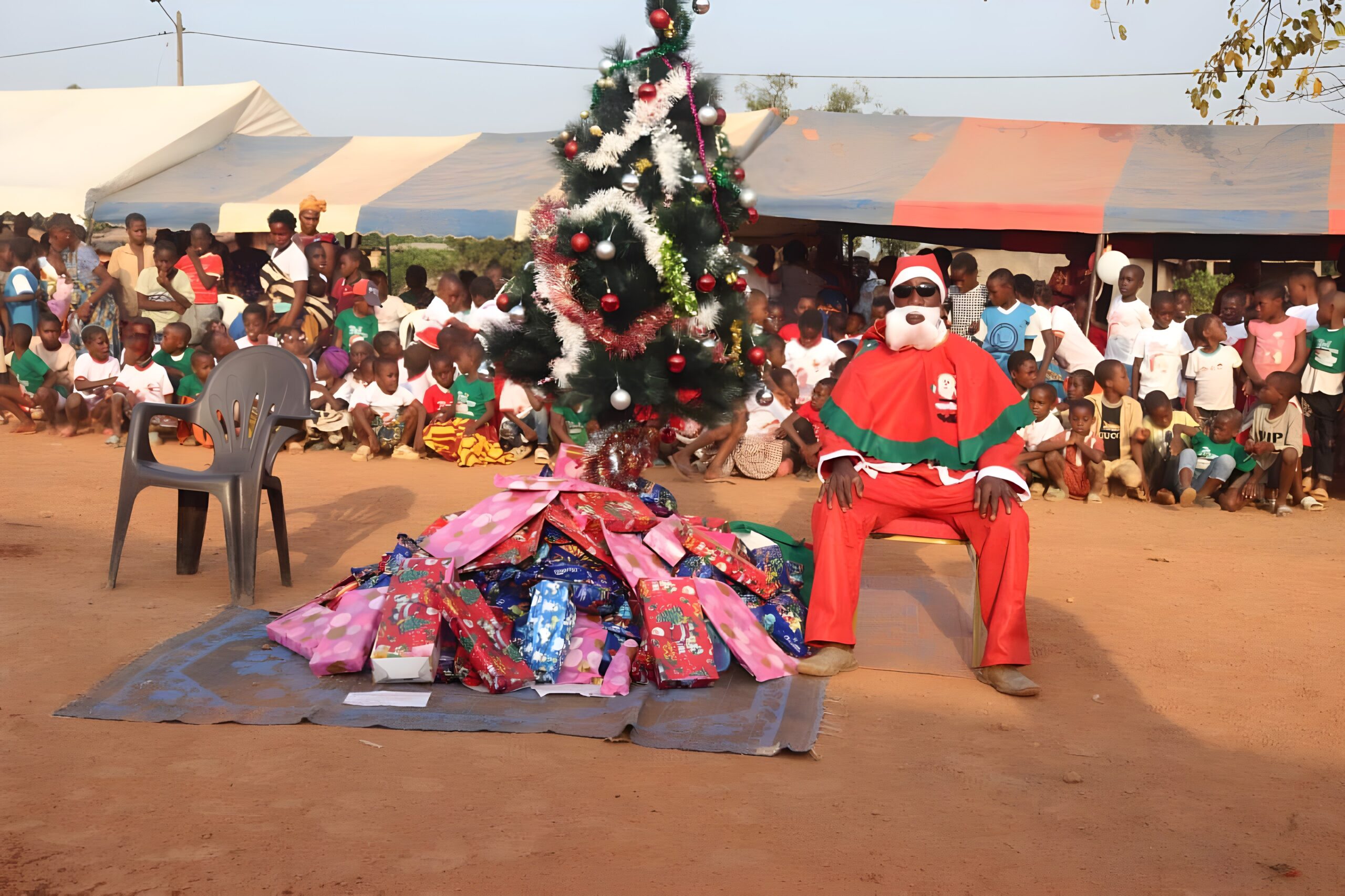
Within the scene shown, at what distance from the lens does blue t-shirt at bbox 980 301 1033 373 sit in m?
9.88

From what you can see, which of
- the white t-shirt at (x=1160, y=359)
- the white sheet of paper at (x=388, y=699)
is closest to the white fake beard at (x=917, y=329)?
the white sheet of paper at (x=388, y=699)

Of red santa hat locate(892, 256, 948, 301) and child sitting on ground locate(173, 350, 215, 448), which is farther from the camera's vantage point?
child sitting on ground locate(173, 350, 215, 448)

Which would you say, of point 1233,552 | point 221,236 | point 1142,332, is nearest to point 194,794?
point 1233,552

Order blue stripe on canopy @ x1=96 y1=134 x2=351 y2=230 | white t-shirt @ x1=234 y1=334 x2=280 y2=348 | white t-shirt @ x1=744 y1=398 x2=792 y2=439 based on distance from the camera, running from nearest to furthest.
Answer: white t-shirt @ x1=744 y1=398 x2=792 y2=439 < white t-shirt @ x1=234 y1=334 x2=280 y2=348 < blue stripe on canopy @ x1=96 y1=134 x2=351 y2=230

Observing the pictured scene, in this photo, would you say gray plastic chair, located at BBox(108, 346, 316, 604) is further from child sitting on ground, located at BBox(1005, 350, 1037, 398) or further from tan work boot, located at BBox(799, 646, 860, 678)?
child sitting on ground, located at BBox(1005, 350, 1037, 398)

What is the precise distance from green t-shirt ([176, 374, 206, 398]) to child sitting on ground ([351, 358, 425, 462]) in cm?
166

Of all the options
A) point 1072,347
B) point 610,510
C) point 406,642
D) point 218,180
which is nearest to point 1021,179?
point 1072,347

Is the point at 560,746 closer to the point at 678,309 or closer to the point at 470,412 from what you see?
the point at 678,309

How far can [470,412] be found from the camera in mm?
10266

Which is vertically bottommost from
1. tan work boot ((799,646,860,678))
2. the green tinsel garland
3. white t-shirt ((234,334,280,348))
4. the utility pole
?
tan work boot ((799,646,860,678))

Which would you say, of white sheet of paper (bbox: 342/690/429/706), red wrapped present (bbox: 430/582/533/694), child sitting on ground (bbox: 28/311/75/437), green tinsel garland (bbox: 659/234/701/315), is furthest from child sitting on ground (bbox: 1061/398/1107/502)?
child sitting on ground (bbox: 28/311/75/437)

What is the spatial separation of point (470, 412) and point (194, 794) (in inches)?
277

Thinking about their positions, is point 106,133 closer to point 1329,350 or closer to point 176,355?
point 176,355

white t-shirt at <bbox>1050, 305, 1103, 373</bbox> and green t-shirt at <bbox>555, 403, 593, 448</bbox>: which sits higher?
white t-shirt at <bbox>1050, 305, 1103, 373</bbox>
